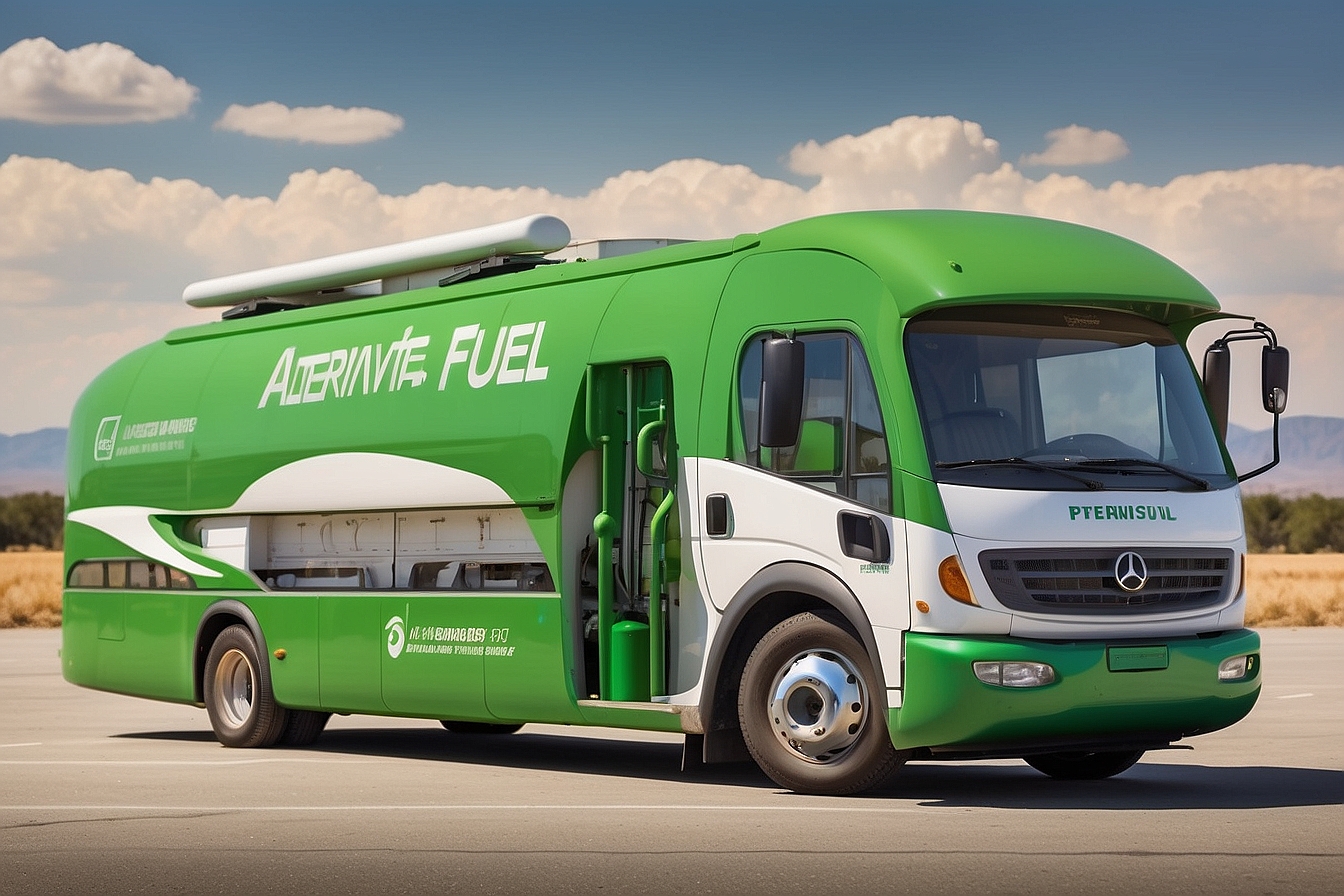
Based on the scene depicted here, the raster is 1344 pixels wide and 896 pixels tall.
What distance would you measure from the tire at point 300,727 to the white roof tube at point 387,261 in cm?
366

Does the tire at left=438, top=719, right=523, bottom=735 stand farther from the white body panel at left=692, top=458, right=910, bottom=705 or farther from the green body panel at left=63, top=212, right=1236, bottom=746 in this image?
the white body panel at left=692, top=458, right=910, bottom=705

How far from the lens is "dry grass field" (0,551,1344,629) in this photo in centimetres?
4625

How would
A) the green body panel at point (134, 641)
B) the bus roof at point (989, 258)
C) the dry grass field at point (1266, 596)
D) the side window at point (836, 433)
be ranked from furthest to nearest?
the dry grass field at point (1266, 596) → the green body panel at point (134, 641) → the bus roof at point (989, 258) → the side window at point (836, 433)

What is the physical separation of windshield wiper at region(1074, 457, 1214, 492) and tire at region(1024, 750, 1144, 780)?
2165 mm

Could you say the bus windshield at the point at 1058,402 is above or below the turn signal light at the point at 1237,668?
above

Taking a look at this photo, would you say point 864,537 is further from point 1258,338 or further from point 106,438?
point 106,438

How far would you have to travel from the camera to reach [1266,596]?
51375 mm

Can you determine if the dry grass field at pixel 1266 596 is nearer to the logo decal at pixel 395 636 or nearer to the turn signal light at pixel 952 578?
the logo decal at pixel 395 636

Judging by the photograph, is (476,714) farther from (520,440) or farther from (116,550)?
(116,550)

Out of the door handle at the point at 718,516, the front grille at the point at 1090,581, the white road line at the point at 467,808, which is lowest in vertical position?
the white road line at the point at 467,808

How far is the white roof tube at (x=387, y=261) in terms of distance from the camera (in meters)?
15.5

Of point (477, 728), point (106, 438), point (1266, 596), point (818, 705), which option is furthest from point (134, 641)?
point (1266, 596)

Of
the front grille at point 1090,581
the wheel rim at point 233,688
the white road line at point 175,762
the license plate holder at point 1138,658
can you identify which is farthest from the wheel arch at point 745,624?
the wheel rim at point 233,688

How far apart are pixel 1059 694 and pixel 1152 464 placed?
1.64 m
